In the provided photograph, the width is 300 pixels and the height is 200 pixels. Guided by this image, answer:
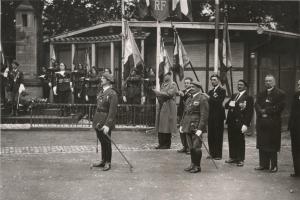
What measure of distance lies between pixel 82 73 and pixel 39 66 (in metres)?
1.78

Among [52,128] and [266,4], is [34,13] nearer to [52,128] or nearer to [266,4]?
[52,128]

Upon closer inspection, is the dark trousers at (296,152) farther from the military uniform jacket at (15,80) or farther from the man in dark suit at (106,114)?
the military uniform jacket at (15,80)

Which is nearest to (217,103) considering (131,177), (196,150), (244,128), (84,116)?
(244,128)

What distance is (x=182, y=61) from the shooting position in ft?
56.7

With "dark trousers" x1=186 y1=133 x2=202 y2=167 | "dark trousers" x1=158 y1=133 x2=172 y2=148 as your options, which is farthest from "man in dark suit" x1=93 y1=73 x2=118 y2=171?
"dark trousers" x1=158 y1=133 x2=172 y2=148

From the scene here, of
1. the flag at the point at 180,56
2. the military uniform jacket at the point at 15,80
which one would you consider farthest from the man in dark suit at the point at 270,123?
the military uniform jacket at the point at 15,80

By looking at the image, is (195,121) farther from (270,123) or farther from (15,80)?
(15,80)

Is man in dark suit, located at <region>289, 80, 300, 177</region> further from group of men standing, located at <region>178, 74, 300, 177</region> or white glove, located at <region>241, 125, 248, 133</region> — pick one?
white glove, located at <region>241, 125, 248, 133</region>

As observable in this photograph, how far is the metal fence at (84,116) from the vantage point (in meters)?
17.7

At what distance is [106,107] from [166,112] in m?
3.51

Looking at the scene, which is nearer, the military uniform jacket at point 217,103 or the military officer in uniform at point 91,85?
the military uniform jacket at point 217,103

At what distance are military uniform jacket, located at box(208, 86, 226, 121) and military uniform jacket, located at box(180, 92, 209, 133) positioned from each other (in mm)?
1428

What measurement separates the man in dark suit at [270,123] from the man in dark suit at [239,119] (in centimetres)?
47

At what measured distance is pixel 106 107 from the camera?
33.3 ft
